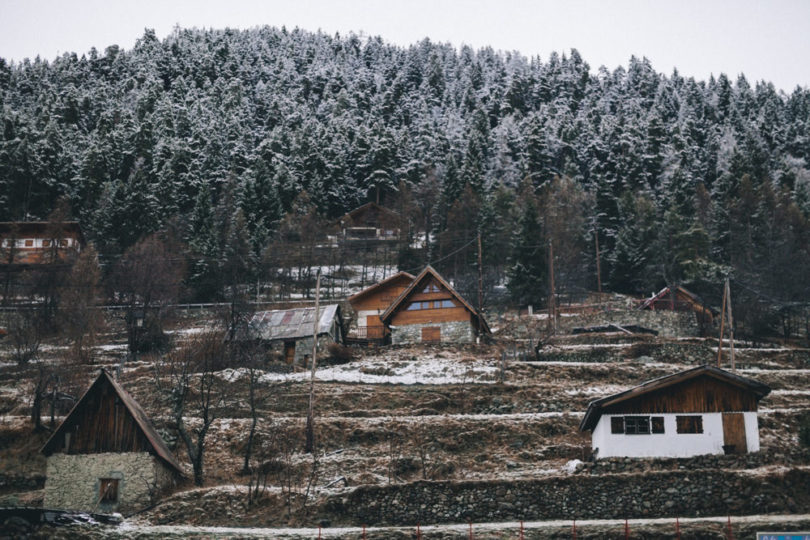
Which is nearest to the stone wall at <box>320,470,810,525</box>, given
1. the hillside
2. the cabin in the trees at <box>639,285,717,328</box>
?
the hillside

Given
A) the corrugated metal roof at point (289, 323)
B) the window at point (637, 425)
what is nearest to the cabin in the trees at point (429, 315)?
the corrugated metal roof at point (289, 323)

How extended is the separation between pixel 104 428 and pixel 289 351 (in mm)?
23777

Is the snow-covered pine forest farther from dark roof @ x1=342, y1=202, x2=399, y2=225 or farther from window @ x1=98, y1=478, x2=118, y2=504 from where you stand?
window @ x1=98, y1=478, x2=118, y2=504

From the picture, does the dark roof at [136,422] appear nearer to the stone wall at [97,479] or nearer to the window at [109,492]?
the stone wall at [97,479]

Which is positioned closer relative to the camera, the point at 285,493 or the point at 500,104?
the point at 285,493

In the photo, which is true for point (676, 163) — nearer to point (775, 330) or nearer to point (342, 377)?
point (775, 330)

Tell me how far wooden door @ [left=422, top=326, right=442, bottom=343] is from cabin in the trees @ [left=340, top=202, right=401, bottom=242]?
36.2 meters

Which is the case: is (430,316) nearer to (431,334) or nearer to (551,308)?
(431,334)

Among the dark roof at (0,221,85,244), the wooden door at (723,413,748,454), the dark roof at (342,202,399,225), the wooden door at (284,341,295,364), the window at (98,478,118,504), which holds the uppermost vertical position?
the dark roof at (342,202,399,225)

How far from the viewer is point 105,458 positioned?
29938 millimetres

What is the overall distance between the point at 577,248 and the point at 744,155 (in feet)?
148

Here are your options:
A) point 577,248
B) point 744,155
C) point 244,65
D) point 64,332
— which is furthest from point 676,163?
point 244,65

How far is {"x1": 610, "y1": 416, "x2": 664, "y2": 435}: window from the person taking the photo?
30047 mm

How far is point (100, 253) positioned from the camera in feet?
267
